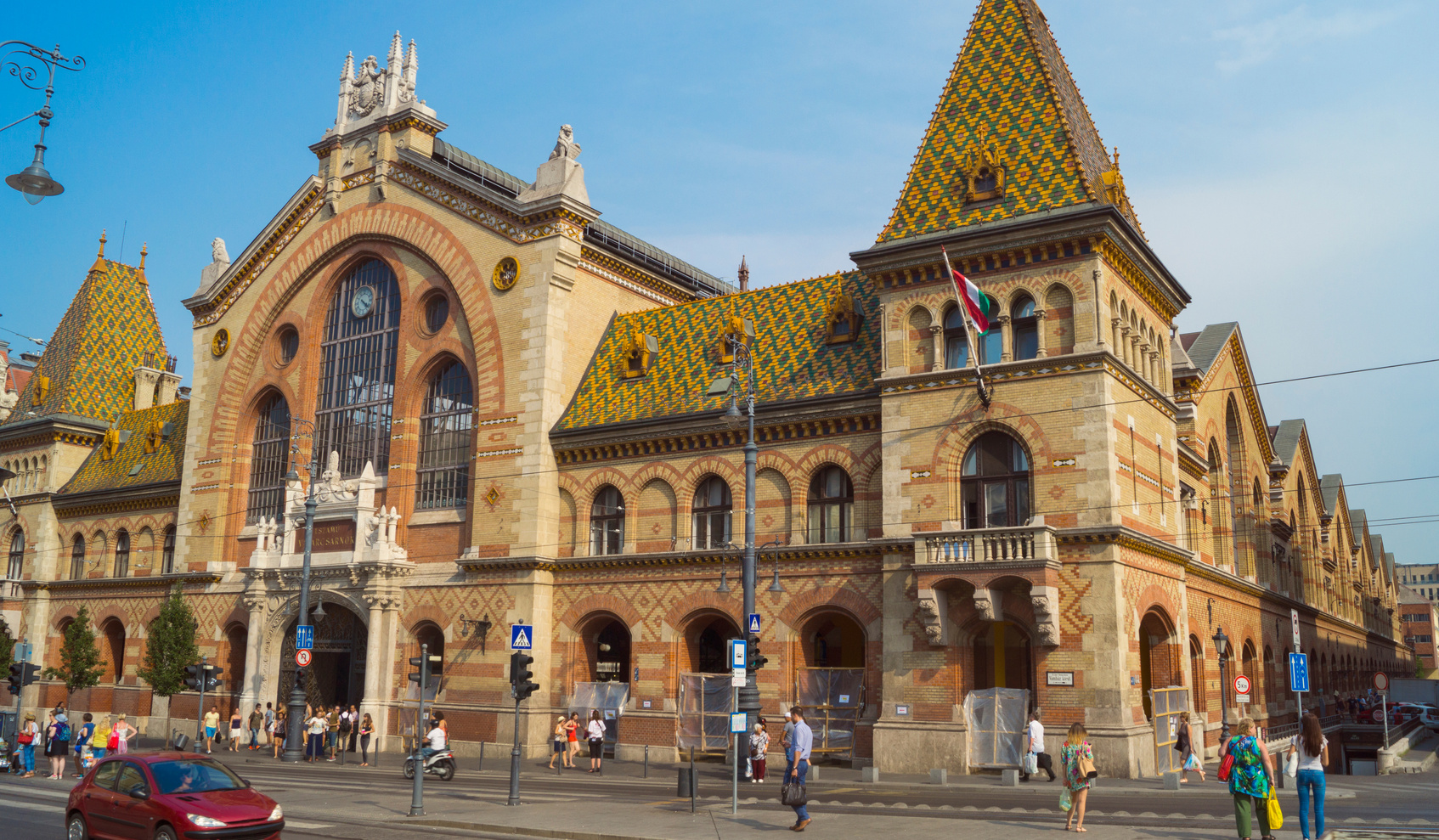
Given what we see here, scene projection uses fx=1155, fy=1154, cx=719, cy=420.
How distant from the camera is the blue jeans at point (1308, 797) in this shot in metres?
16.2

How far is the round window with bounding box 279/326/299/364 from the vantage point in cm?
4641

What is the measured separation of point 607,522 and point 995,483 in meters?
13.2

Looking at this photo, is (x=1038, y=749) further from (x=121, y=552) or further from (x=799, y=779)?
(x=121, y=552)

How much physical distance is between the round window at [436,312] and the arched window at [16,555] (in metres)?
28.4

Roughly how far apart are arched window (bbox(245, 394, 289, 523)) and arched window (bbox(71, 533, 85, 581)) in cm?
1333

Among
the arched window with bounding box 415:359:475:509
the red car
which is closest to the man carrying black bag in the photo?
the red car

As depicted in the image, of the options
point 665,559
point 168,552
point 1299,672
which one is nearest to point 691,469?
point 665,559

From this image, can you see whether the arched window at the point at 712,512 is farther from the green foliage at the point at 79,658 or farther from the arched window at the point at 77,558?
the arched window at the point at 77,558

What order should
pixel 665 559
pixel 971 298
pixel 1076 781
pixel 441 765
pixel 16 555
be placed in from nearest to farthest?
pixel 1076 781
pixel 971 298
pixel 441 765
pixel 665 559
pixel 16 555

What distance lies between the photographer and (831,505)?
33000mm

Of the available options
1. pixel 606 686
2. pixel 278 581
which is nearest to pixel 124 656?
pixel 278 581

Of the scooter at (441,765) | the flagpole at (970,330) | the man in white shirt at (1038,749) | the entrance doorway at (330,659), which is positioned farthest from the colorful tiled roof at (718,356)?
the scooter at (441,765)

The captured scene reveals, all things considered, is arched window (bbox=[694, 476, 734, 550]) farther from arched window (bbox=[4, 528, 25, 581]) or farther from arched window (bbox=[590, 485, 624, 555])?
arched window (bbox=[4, 528, 25, 581])

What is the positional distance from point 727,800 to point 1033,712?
26.8ft
